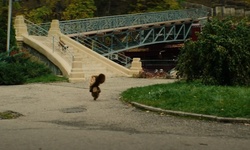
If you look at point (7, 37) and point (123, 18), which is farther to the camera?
point (123, 18)

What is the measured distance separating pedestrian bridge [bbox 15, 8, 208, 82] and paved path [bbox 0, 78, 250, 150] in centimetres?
1003

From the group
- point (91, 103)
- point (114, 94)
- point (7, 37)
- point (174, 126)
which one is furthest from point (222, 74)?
point (7, 37)

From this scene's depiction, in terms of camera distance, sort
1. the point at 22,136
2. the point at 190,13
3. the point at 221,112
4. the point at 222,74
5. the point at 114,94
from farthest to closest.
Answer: the point at 190,13, the point at 222,74, the point at 114,94, the point at 221,112, the point at 22,136

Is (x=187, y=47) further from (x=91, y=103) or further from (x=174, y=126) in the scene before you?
(x=174, y=126)

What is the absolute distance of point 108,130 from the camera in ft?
26.3

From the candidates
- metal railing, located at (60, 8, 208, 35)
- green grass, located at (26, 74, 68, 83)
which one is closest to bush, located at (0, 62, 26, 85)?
green grass, located at (26, 74, 68, 83)

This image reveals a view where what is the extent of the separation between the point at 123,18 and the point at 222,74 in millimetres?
29969

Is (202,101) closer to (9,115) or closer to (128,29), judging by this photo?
(9,115)

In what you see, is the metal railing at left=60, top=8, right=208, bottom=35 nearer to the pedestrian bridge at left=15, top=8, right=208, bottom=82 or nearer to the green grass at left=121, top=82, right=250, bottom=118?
the pedestrian bridge at left=15, top=8, right=208, bottom=82

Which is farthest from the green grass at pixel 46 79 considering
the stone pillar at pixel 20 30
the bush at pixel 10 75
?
the stone pillar at pixel 20 30

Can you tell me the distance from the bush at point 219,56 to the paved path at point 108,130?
521 cm

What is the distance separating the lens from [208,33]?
16.6 m

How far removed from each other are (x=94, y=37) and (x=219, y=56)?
25.4m

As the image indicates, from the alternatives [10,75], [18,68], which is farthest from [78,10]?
[10,75]
